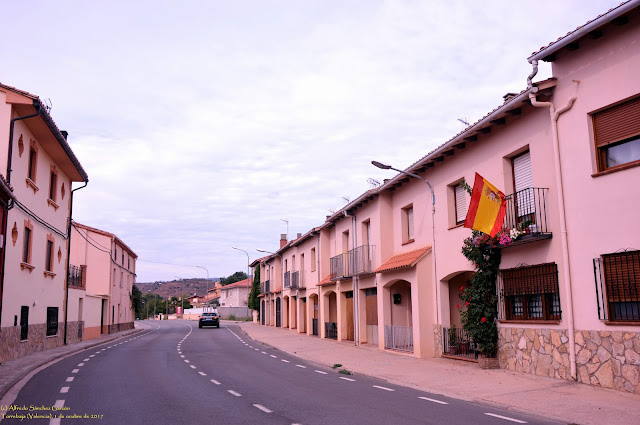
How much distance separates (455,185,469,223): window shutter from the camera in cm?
1670

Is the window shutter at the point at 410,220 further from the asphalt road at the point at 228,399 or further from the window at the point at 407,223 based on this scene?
the asphalt road at the point at 228,399

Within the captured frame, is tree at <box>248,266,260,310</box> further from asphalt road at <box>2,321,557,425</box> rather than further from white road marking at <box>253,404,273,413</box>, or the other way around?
white road marking at <box>253,404,273,413</box>

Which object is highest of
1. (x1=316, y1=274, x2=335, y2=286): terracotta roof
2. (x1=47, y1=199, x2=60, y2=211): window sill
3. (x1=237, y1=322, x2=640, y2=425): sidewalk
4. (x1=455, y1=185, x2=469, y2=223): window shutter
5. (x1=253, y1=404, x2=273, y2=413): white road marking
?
(x1=47, y1=199, x2=60, y2=211): window sill

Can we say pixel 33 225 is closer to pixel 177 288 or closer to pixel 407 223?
pixel 407 223

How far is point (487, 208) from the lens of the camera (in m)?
13.5

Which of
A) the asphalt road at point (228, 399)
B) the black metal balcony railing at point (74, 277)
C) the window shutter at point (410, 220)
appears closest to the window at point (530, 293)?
the asphalt road at point (228, 399)

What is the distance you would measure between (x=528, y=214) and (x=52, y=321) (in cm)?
2080

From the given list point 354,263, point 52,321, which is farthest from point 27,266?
point 354,263

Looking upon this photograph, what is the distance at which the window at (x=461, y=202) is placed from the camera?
16.7 meters

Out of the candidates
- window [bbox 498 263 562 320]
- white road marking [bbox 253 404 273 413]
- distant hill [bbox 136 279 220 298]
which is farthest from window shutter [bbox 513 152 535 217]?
distant hill [bbox 136 279 220 298]

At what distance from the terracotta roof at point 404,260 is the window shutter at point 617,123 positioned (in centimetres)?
782

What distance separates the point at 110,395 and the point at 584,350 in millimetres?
9707

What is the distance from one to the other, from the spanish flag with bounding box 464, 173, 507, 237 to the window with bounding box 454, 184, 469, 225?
2.92 m

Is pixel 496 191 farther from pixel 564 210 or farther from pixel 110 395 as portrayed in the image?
pixel 110 395
